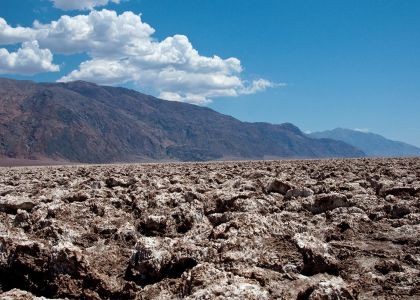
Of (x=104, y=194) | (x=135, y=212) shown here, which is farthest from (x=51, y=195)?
(x=135, y=212)

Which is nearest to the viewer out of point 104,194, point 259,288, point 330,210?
point 259,288

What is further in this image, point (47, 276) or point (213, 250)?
point (213, 250)

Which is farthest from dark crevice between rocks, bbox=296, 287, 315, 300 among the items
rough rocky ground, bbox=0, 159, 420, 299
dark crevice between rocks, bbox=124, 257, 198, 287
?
Result: dark crevice between rocks, bbox=124, 257, 198, 287

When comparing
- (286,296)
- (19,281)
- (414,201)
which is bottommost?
(19,281)

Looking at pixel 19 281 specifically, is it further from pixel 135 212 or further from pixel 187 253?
pixel 135 212

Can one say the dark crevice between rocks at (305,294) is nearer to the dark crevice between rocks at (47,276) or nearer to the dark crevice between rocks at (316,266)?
the dark crevice between rocks at (316,266)

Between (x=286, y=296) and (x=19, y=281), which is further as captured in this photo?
(x=19, y=281)

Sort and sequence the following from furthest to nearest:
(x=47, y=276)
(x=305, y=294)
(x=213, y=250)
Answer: (x=213, y=250)
(x=47, y=276)
(x=305, y=294)

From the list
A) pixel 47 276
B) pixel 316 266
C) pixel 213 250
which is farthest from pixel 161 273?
pixel 316 266

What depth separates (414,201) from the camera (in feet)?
21.5

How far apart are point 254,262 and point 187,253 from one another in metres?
0.55

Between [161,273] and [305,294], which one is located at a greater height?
[305,294]

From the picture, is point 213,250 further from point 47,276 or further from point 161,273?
point 47,276

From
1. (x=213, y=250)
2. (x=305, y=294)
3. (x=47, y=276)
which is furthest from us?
(x=213, y=250)
